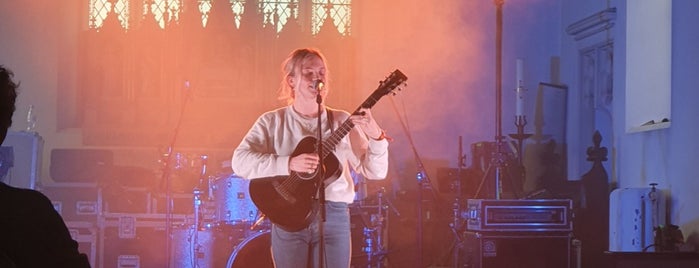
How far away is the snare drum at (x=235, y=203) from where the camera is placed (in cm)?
764

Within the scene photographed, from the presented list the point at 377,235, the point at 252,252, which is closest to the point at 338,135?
the point at 252,252

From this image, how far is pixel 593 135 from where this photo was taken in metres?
8.77

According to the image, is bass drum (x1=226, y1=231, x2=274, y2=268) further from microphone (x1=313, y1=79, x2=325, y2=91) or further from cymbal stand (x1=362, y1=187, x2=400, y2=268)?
microphone (x1=313, y1=79, x2=325, y2=91)

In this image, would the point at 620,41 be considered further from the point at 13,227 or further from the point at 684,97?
the point at 13,227

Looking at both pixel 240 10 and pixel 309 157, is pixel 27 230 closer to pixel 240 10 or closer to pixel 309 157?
pixel 309 157

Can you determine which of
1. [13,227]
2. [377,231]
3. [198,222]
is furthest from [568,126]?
[13,227]

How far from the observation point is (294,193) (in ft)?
13.9

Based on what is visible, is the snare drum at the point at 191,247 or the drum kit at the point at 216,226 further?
the snare drum at the point at 191,247

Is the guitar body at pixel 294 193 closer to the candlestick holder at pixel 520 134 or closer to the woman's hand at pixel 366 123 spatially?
the woman's hand at pixel 366 123

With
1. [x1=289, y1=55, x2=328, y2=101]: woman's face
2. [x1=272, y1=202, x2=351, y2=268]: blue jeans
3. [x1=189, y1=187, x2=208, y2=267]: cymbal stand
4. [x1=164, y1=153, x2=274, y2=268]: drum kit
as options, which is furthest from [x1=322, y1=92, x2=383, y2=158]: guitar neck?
[x1=189, y1=187, x2=208, y2=267]: cymbal stand

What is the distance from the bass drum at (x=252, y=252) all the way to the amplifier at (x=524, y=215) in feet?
Answer: 5.87

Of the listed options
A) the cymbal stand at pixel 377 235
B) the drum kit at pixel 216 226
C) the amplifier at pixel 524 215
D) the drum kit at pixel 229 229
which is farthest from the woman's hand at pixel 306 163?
the cymbal stand at pixel 377 235

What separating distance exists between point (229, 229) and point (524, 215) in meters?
2.45

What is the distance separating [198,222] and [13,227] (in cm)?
612
